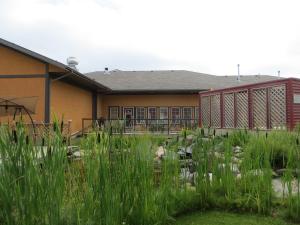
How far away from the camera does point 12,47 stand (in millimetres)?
12789

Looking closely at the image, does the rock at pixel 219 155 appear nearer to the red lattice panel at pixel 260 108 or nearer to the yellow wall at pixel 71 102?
the red lattice panel at pixel 260 108

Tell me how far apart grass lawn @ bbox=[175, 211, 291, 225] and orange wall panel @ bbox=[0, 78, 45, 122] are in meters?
10.2

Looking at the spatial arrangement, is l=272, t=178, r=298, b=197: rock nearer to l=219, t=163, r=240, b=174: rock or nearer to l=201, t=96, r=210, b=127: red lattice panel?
l=219, t=163, r=240, b=174: rock

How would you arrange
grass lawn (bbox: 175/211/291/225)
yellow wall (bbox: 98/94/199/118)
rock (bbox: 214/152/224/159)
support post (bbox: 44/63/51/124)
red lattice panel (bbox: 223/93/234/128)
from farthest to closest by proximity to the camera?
yellow wall (bbox: 98/94/199/118), red lattice panel (bbox: 223/93/234/128), support post (bbox: 44/63/51/124), rock (bbox: 214/152/224/159), grass lawn (bbox: 175/211/291/225)

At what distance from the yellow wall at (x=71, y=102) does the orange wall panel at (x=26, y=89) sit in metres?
0.42

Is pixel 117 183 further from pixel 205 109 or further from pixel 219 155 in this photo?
pixel 205 109

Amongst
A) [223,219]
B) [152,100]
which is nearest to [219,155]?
[223,219]

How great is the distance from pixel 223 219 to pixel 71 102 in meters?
12.6

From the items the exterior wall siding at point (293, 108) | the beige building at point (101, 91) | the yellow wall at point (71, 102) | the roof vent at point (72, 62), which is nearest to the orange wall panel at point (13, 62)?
the beige building at point (101, 91)

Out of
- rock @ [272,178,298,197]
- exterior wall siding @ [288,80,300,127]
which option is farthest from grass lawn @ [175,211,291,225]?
exterior wall siding @ [288,80,300,127]

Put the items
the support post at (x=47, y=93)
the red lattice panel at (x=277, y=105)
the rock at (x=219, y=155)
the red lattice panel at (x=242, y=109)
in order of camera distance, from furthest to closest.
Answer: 1. the support post at (x=47, y=93)
2. the red lattice panel at (x=242, y=109)
3. the red lattice panel at (x=277, y=105)
4. the rock at (x=219, y=155)

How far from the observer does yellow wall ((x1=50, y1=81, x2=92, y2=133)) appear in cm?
1336

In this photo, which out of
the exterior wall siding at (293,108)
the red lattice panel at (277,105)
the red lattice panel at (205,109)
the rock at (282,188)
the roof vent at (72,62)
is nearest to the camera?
the rock at (282,188)

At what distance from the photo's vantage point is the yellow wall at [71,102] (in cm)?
1336
